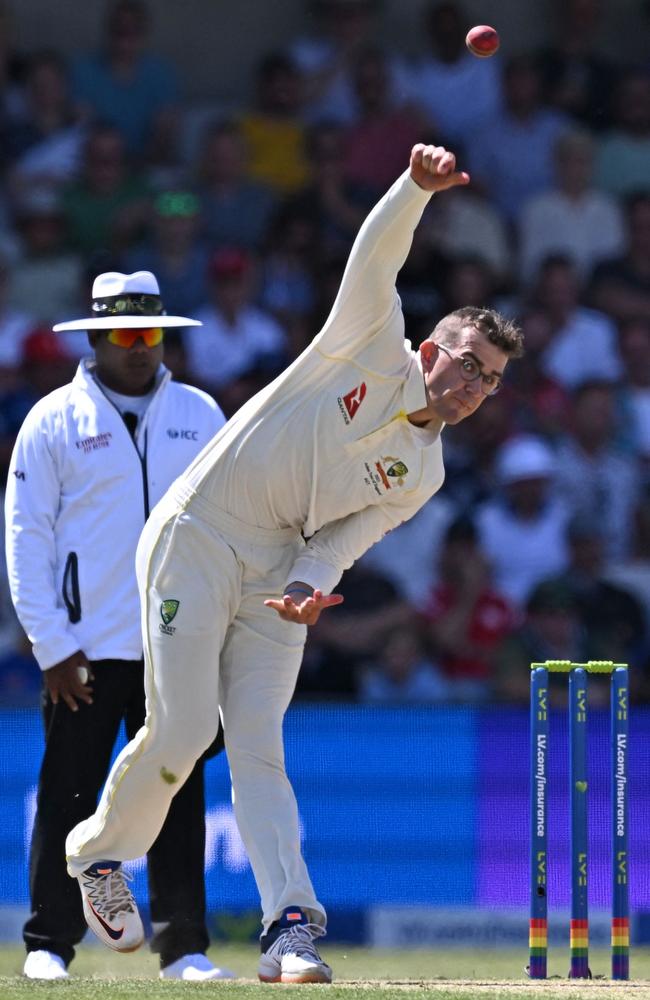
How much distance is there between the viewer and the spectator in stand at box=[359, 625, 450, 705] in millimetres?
8734

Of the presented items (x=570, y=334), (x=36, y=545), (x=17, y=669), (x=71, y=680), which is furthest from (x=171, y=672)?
(x=570, y=334)

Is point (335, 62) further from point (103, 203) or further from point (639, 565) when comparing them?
point (639, 565)

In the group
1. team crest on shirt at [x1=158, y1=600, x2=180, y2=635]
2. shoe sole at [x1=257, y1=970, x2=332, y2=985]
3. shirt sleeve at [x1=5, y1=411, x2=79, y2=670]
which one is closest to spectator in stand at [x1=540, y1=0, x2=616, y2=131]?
shirt sleeve at [x1=5, y1=411, x2=79, y2=670]

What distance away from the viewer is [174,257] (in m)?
10.0

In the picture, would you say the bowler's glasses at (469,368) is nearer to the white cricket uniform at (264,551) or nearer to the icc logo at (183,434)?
the white cricket uniform at (264,551)

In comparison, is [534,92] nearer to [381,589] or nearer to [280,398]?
[381,589]

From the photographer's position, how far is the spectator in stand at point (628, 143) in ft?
37.5

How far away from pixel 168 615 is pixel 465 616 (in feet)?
13.2

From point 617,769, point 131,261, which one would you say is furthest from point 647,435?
point 617,769

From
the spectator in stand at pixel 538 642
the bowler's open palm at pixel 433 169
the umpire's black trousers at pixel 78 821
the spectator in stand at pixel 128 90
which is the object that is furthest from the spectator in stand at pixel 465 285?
the bowler's open palm at pixel 433 169

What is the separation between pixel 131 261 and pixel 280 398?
16.8 ft

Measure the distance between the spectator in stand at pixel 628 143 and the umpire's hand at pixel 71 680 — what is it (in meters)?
6.74

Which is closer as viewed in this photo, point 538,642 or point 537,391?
point 538,642

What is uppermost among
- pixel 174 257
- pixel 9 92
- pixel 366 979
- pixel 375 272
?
pixel 9 92
